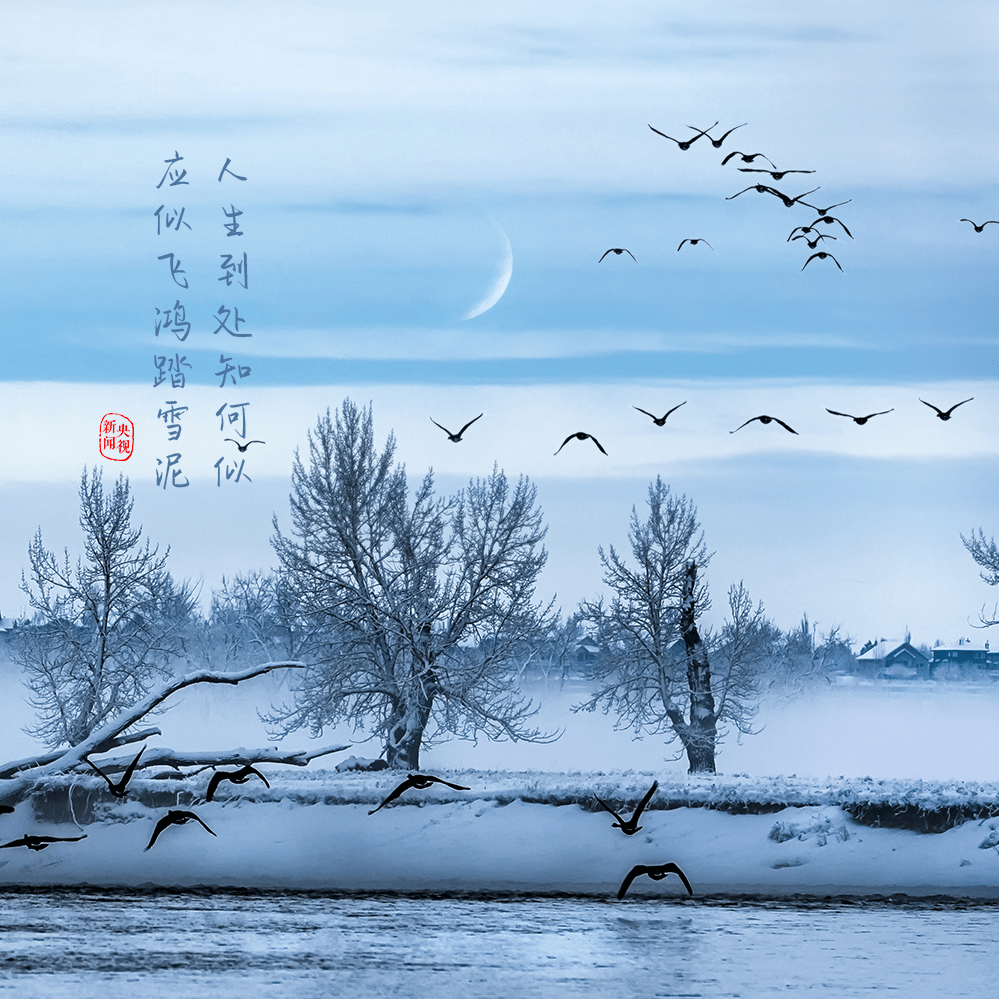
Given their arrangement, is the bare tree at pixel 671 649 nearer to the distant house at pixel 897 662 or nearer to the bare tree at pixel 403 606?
the bare tree at pixel 403 606

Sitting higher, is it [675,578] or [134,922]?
[675,578]

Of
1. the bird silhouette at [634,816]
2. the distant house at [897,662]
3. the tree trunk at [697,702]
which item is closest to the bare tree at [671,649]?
the tree trunk at [697,702]

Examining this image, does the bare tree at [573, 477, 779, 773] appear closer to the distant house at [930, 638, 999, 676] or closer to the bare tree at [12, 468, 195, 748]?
the bare tree at [12, 468, 195, 748]

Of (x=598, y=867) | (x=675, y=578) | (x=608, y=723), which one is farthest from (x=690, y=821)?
(x=608, y=723)

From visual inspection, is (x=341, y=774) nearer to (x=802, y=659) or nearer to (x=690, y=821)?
(x=690, y=821)

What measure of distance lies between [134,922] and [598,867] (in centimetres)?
744

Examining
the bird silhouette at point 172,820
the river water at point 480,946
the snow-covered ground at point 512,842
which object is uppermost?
the bird silhouette at point 172,820

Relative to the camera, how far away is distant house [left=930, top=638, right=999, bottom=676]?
13088cm

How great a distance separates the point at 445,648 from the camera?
30.5 metres

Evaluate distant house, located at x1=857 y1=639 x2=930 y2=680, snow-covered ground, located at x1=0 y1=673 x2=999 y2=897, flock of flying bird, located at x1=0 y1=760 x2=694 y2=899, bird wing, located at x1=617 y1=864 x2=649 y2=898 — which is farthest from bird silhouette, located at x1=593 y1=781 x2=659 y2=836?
distant house, located at x1=857 y1=639 x2=930 y2=680

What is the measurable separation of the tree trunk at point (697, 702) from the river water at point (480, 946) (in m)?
11.0

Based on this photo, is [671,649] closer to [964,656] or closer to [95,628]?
[95,628]

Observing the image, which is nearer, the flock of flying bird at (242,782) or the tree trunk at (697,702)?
the flock of flying bird at (242,782)

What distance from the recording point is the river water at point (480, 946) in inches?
583
